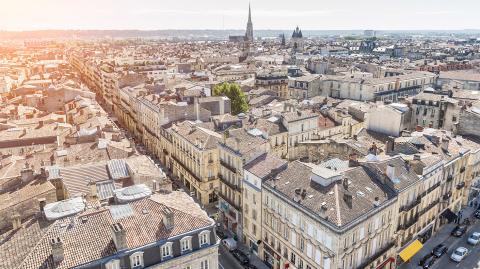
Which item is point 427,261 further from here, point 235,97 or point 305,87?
point 305,87

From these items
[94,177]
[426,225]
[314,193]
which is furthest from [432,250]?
[94,177]

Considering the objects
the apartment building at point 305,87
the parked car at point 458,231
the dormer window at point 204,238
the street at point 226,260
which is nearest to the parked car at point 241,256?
the street at point 226,260

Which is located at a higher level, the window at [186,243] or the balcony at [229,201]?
the window at [186,243]

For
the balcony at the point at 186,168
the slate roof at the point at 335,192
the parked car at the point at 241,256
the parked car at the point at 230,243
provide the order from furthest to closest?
the balcony at the point at 186,168
the parked car at the point at 230,243
the parked car at the point at 241,256
the slate roof at the point at 335,192

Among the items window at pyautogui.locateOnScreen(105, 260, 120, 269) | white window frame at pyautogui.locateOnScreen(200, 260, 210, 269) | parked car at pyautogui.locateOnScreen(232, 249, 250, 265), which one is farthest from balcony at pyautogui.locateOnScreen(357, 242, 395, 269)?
window at pyautogui.locateOnScreen(105, 260, 120, 269)

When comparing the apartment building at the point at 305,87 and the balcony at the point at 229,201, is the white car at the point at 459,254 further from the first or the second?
the apartment building at the point at 305,87

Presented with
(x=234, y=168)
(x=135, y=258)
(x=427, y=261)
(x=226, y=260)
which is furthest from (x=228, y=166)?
(x=427, y=261)
